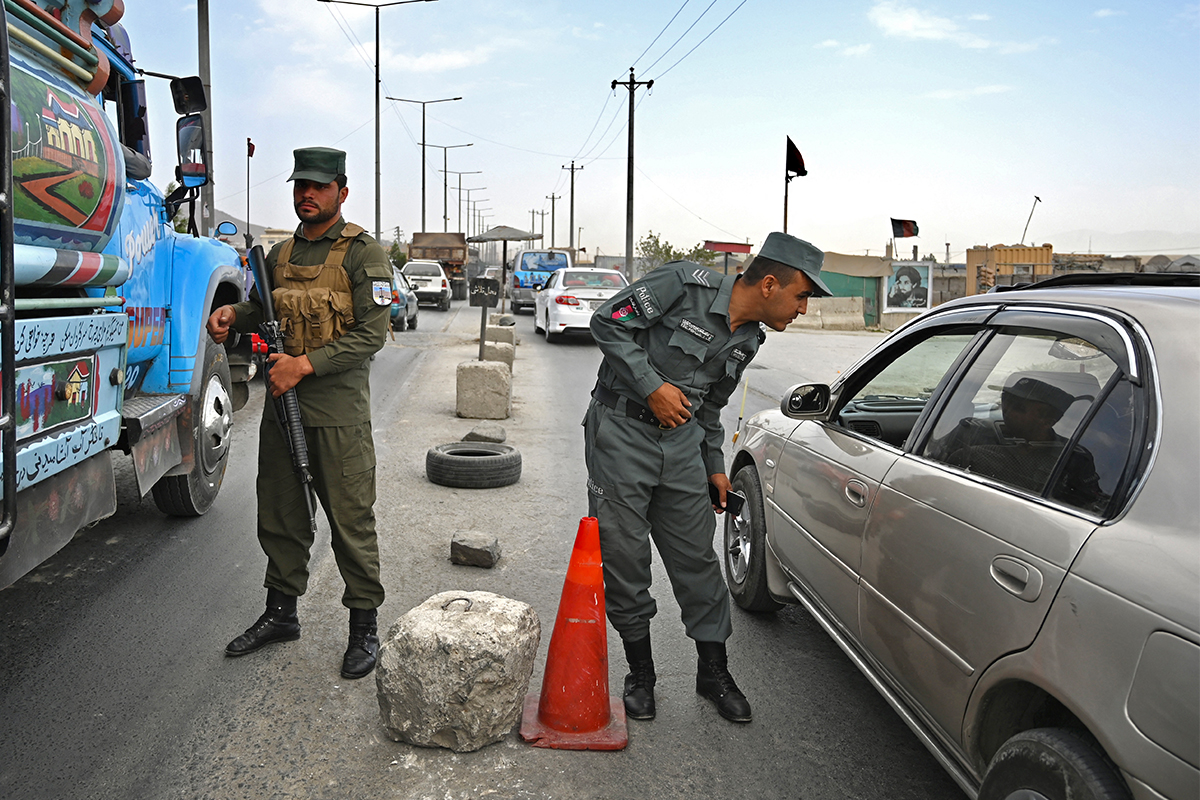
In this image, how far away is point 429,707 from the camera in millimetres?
3174

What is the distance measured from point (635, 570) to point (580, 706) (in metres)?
0.51

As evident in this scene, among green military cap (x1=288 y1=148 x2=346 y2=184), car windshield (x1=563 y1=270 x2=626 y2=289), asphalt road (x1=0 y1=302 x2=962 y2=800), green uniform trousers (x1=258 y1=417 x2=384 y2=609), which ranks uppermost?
car windshield (x1=563 y1=270 x2=626 y2=289)

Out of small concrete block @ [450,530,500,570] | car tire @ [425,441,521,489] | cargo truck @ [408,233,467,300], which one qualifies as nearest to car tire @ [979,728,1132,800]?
small concrete block @ [450,530,500,570]

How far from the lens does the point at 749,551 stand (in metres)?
4.51

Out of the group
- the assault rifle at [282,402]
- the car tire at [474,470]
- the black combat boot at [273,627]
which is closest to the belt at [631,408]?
the assault rifle at [282,402]

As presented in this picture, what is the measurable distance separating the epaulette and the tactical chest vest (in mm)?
1376

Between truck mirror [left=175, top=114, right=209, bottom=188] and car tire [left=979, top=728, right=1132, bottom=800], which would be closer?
car tire [left=979, top=728, right=1132, bottom=800]

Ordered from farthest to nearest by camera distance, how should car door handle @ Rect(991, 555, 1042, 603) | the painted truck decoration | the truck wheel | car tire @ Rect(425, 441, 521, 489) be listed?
car tire @ Rect(425, 441, 521, 489) < the truck wheel < the painted truck decoration < car door handle @ Rect(991, 555, 1042, 603)

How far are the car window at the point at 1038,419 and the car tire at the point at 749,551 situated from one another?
148 cm

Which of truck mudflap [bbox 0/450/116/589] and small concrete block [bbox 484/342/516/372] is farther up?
small concrete block [bbox 484/342/516/372]

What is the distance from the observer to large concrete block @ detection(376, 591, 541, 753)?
3.17m

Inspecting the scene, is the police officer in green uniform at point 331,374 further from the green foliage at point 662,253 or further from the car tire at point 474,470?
the green foliage at point 662,253

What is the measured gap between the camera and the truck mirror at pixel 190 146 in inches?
201

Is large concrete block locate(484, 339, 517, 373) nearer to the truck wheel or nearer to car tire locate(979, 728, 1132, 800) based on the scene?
the truck wheel
